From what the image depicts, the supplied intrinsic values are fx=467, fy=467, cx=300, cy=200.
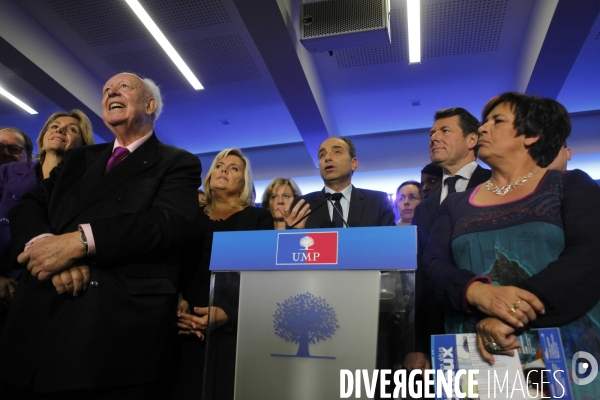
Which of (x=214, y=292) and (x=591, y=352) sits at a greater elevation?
(x=214, y=292)

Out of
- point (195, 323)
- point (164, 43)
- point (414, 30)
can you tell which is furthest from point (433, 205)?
point (164, 43)

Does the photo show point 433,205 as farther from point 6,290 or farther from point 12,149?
point 12,149

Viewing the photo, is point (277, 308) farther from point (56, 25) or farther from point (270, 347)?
point (56, 25)

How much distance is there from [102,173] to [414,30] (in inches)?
146

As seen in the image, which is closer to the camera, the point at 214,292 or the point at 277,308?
the point at 277,308

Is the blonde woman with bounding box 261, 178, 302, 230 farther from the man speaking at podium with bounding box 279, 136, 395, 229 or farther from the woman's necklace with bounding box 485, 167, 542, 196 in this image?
the woman's necklace with bounding box 485, 167, 542, 196

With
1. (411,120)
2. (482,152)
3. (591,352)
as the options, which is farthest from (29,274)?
(411,120)

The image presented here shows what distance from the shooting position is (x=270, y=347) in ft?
3.56

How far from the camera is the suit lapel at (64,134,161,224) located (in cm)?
157

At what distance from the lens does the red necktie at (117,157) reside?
5.68 feet

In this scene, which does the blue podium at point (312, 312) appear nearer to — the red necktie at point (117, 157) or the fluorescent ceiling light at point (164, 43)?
the red necktie at point (117, 157)

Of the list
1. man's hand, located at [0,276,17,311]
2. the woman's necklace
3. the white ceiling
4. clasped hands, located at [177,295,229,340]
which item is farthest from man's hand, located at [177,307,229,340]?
the white ceiling

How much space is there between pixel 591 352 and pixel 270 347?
0.77 metres

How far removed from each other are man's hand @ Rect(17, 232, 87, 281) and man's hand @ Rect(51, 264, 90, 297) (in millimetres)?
17
